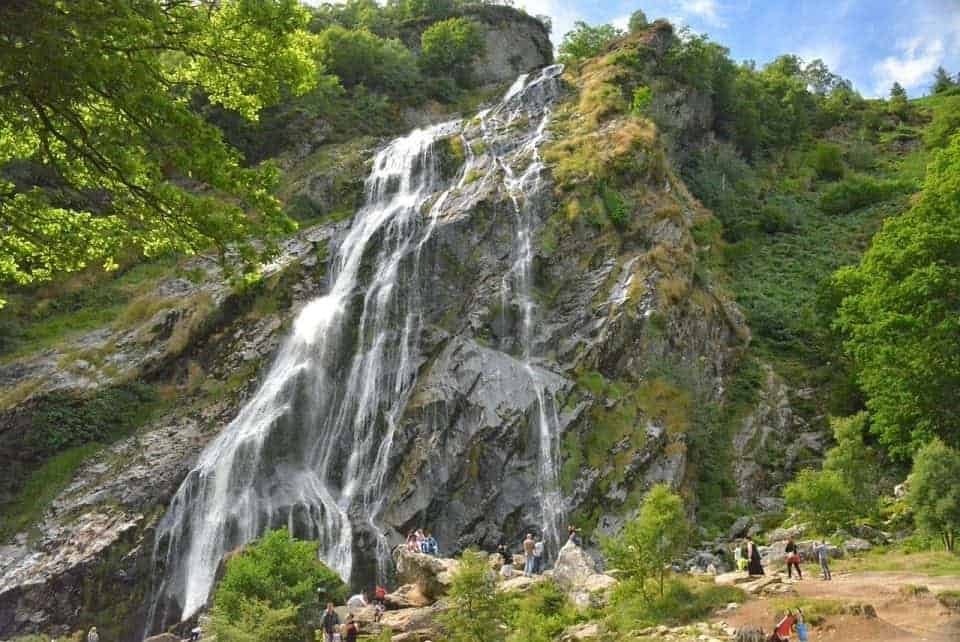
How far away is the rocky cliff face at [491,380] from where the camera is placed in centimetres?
2227

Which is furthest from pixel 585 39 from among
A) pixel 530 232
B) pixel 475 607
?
pixel 475 607

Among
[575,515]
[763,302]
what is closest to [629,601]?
[575,515]

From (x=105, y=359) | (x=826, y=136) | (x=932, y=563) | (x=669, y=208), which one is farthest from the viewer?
(x=826, y=136)

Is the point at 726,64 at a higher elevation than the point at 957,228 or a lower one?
higher

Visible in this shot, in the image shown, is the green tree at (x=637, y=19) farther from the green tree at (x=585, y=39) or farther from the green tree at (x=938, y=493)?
the green tree at (x=938, y=493)

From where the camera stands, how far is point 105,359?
28953 millimetres

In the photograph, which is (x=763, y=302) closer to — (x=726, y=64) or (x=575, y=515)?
(x=575, y=515)

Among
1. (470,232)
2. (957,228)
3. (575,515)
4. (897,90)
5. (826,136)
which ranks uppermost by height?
(897,90)

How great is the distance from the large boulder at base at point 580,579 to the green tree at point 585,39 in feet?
142

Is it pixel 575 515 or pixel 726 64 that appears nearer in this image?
pixel 575 515

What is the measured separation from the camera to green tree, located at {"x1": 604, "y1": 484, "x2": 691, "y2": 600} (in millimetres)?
13695

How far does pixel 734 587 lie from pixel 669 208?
20.9 meters

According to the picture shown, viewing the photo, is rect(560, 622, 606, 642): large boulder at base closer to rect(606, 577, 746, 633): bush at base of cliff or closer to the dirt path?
rect(606, 577, 746, 633): bush at base of cliff

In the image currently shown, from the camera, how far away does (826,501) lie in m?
19.2
